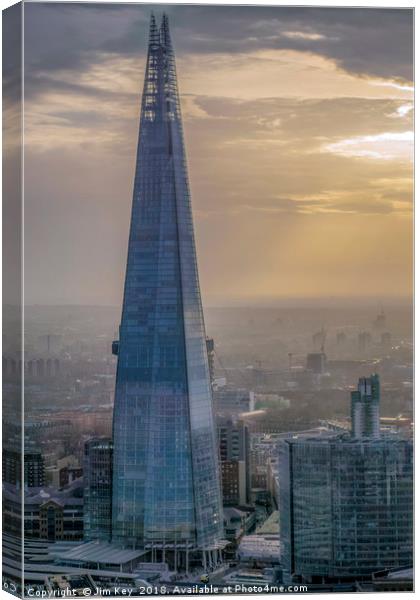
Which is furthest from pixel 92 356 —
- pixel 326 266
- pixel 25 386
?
pixel 326 266

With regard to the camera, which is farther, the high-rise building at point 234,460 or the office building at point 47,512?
the high-rise building at point 234,460

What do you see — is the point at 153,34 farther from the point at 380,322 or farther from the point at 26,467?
the point at 26,467

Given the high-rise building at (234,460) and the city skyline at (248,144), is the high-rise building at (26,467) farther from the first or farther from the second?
the high-rise building at (234,460)

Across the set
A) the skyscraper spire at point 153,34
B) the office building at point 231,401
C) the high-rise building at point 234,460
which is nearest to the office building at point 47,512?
the high-rise building at point 234,460

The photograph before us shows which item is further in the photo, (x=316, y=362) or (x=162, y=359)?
(x=162, y=359)

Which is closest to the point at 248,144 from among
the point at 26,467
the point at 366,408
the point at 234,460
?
the point at 366,408

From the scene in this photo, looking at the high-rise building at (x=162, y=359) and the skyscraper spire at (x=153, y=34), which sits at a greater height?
the skyscraper spire at (x=153, y=34)

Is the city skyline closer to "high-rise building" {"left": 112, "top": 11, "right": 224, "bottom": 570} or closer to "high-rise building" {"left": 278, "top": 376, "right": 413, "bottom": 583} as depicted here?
"high-rise building" {"left": 112, "top": 11, "right": 224, "bottom": 570}

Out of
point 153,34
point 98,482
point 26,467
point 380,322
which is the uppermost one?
point 153,34
